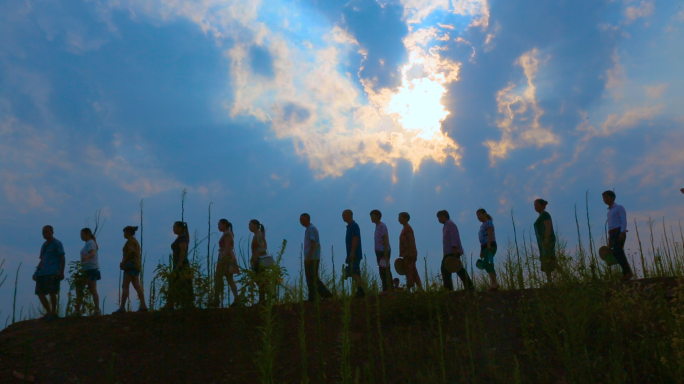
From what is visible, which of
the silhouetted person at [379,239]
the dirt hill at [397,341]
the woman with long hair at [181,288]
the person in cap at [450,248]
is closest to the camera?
the dirt hill at [397,341]

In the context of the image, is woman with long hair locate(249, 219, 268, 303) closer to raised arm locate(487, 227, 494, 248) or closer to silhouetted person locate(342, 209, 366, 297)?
silhouetted person locate(342, 209, 366, 297)

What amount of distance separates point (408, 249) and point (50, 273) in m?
6.36

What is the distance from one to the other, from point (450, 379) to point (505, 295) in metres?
2.70

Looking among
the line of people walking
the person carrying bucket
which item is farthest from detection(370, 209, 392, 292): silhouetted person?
the person carrying bucket

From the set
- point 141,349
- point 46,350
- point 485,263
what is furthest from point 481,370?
point 46,350

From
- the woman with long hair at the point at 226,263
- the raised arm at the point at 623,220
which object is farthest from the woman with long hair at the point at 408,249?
the raised arm at the point at 623,220

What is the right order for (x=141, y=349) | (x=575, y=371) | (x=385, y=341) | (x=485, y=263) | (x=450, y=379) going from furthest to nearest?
(x=485, y=263) → (x=141, y=349) → (x=385, y=341) → (x=450, y=379) → (x=575, y=371)

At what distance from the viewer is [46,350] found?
7285mm

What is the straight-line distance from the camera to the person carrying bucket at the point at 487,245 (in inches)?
328

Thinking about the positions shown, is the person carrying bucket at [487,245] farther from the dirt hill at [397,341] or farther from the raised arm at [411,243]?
the raised arm at [411,243]

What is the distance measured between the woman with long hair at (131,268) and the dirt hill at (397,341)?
0.48m

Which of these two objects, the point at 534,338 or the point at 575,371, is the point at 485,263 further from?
the point at 575,371

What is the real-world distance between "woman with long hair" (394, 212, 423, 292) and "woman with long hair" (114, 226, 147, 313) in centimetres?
464

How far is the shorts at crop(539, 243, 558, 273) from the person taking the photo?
21.6ft
